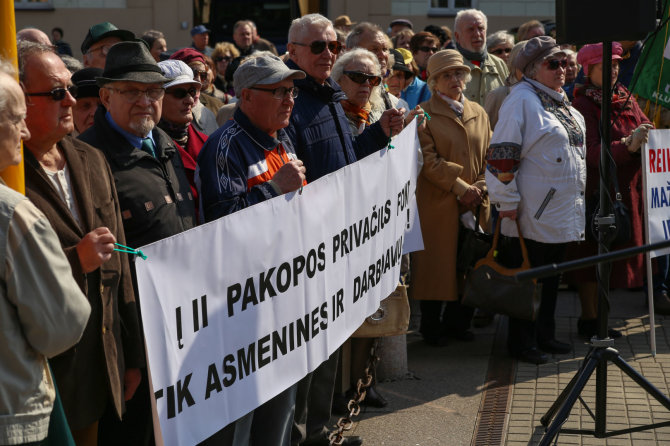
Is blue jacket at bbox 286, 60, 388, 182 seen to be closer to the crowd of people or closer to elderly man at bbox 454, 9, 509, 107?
the crowd of people

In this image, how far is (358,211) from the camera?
451 centimetres

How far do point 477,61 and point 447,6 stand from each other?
544 inches

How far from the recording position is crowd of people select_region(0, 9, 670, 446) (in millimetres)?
2732

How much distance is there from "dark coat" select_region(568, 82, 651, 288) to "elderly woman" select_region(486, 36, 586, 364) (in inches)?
20.3

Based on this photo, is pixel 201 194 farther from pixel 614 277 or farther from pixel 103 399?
pixel 614 277

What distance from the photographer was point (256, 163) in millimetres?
4051

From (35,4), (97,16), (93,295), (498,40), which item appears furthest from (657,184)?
(35,4)

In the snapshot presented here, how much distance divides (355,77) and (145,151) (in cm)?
180

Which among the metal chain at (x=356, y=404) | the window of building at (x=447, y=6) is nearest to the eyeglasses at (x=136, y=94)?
the metal chain at (x=356, y=404)

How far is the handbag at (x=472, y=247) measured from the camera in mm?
6457

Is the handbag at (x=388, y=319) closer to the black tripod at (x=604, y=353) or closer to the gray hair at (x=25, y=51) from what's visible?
the black tripod at (x=604, y=353)

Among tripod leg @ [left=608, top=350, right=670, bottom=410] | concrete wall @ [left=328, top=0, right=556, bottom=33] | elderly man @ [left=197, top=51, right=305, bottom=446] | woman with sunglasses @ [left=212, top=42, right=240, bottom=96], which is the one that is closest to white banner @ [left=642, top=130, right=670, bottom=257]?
tripod leg @ [left=608, top=350, right=670, bottom=410]

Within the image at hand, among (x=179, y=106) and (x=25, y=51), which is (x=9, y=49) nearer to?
(x=25, y=51)

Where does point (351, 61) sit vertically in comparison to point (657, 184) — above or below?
above
